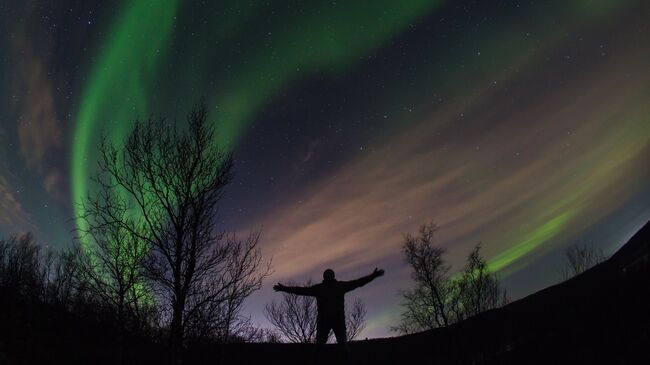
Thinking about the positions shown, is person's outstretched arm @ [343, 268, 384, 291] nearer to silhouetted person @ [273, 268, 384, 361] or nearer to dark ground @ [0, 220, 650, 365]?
silhouetted person @ [273, 268, 384, 361]

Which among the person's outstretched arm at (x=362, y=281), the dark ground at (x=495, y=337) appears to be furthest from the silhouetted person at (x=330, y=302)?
the dark ground at (x=495, y=337)

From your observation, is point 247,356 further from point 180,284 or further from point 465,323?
point 180,284

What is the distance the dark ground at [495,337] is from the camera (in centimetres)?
1170

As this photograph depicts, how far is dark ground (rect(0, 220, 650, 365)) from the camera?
38.4ft

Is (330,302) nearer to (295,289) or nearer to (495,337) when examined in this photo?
(295,289)

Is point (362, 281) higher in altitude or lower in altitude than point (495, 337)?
higher

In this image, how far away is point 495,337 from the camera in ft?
79.2

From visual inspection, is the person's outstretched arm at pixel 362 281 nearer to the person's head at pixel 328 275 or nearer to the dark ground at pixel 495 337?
the person's head at pixel 328 275

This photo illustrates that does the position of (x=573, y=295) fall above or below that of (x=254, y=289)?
below

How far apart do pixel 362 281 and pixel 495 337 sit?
20.8 meters

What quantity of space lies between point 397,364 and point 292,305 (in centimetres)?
1818

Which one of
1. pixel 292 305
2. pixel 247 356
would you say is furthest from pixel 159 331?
pixel 292 305

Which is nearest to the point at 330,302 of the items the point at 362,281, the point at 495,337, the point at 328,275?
the point at 328,275

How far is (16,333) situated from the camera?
20984mm
